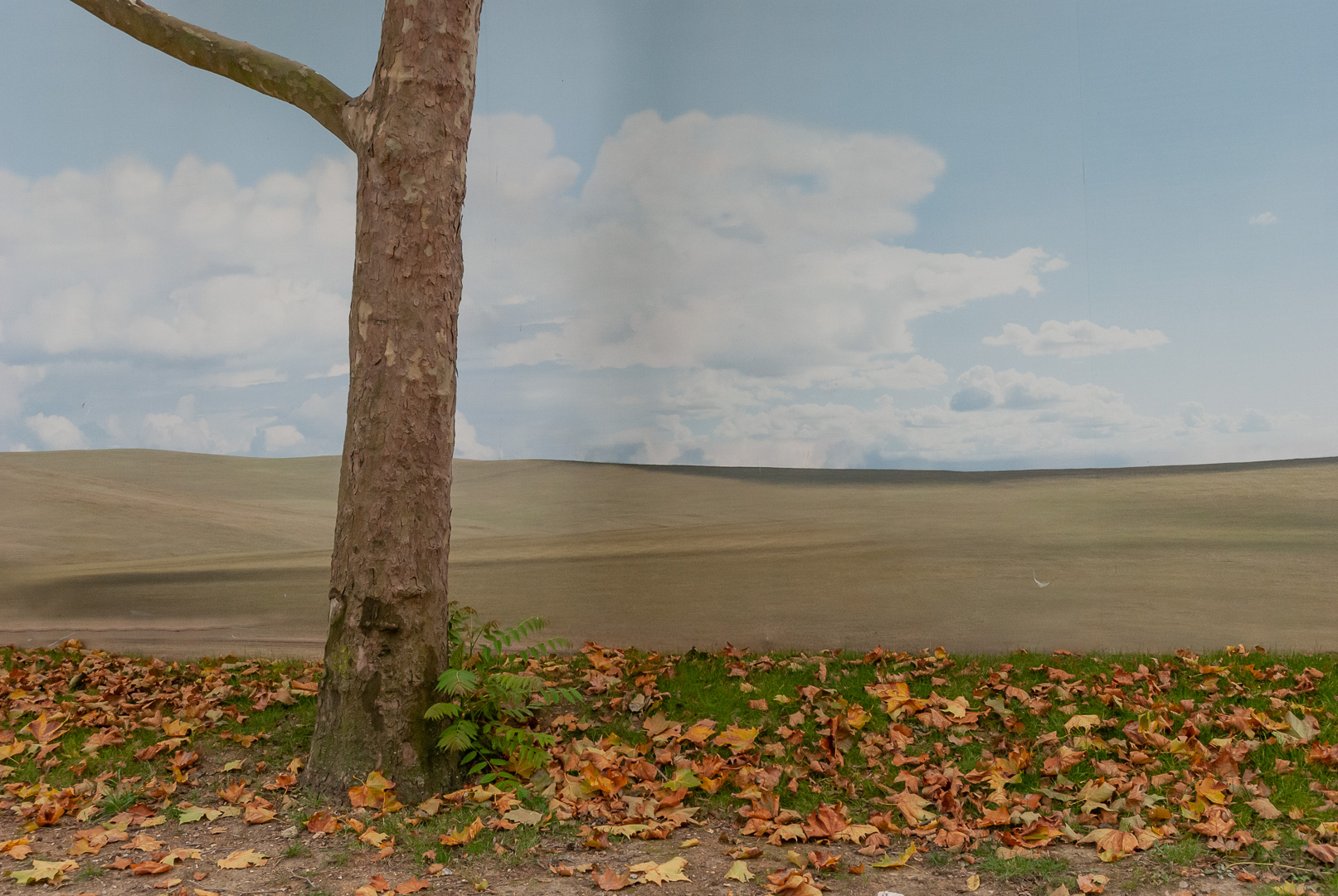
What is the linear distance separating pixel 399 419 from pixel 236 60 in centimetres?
193

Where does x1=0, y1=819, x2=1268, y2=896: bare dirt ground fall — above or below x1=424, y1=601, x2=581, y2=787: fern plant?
below

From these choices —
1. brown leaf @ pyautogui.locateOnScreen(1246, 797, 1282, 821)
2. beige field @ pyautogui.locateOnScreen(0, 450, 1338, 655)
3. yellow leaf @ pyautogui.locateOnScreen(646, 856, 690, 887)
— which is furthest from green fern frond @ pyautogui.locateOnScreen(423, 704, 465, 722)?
brown leaf @ pyautogui.locateOnScreen(1246, 797, 1282, 821)

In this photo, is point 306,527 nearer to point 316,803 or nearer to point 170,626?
point 170,626

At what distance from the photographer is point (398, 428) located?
334cm

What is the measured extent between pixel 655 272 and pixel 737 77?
4.89 ft

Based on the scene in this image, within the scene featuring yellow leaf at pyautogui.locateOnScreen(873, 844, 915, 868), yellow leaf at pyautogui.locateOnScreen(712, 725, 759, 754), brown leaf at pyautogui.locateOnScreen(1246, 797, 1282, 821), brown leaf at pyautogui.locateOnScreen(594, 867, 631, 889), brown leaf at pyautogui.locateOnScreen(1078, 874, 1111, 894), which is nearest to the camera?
brown leaf at pyautogui.locateOnScreen(1078, 874, 1111, 894)

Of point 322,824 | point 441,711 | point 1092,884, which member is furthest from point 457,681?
point 1092,884

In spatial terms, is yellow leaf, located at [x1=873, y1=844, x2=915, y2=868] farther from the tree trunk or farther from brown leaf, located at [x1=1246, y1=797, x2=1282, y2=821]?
the tree trunk

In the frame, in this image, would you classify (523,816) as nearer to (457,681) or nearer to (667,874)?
(457,681)

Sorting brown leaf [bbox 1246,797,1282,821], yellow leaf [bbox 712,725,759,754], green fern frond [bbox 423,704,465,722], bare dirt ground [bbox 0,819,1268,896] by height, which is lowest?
bare dirt ground [bbox 0,819,1268,896]

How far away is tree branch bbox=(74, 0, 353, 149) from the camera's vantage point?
12.0 feet

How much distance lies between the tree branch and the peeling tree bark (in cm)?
20

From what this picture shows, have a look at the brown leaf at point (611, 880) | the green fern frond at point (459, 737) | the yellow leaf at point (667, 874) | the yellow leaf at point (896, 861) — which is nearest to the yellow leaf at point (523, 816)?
the green fern frond at point (459, 737)

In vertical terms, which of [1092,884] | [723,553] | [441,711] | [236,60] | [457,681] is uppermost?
[236,60]
